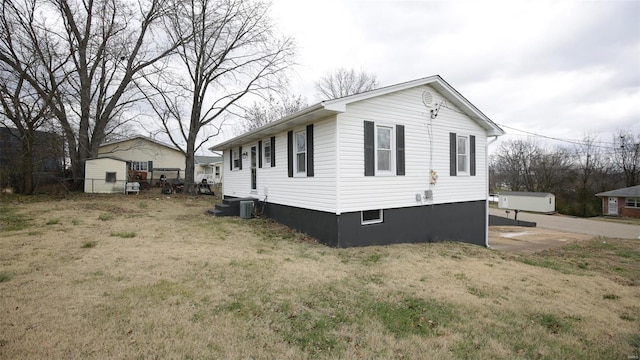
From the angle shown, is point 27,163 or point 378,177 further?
point 27,163

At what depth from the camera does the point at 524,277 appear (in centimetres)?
607

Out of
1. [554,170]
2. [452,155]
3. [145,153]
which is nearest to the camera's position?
[452,155]

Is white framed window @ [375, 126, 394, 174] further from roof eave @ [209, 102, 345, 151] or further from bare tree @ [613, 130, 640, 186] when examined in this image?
bare tree @ [613, 130, 640, 186]

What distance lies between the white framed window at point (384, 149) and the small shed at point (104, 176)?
1795 cm

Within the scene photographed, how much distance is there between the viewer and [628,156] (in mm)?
39312

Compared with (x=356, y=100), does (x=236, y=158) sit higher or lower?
lower

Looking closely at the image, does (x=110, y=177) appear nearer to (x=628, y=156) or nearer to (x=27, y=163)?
(x=27, y=163)

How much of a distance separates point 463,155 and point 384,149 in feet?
12.8

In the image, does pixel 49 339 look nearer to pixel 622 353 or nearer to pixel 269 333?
pixel 269 333

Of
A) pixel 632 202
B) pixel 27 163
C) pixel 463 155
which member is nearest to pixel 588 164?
pixel 632 202

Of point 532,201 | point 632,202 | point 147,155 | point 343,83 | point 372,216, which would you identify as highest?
point 343,83

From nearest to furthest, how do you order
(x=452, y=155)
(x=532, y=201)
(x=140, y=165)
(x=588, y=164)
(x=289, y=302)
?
(x=289, y=302) → (x=452, y=155) → (x=140, y=165) → (x=532, y=201) → (x=588, y=164)

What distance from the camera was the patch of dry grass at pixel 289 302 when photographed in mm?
2906

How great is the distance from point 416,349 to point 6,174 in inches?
834
